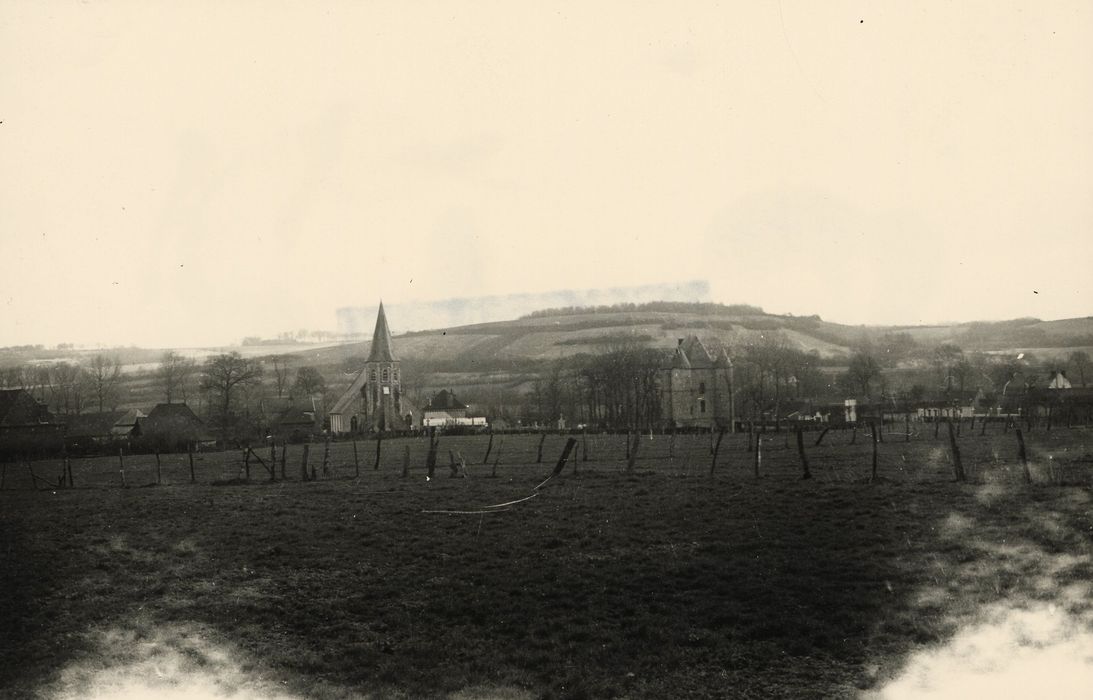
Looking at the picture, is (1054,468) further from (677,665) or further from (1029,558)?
(677,665)

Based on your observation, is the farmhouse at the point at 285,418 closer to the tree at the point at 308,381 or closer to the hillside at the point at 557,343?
the tree at the point at 308,381

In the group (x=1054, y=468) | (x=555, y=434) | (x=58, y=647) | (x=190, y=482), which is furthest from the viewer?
(x=555, y=434)

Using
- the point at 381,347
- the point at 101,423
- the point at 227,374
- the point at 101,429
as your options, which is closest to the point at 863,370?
the point at 227,374

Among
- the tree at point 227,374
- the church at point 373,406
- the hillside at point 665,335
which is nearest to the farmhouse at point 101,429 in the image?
the tree at point 227,374

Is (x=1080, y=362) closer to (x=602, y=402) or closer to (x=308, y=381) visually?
(x=308, y=381)

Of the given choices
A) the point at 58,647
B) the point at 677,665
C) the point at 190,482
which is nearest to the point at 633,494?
the point at 677,665

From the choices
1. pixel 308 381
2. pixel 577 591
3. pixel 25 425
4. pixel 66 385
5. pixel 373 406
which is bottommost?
pixel 373 406

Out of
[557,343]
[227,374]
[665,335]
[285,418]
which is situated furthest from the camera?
[665,335]

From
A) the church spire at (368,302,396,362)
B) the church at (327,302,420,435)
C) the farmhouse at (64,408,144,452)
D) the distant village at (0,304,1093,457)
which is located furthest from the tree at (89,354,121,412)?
the church at (327,302,420,435)

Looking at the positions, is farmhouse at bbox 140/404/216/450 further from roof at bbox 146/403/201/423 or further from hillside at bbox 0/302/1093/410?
hillside at bbox 0/302/1093/410
